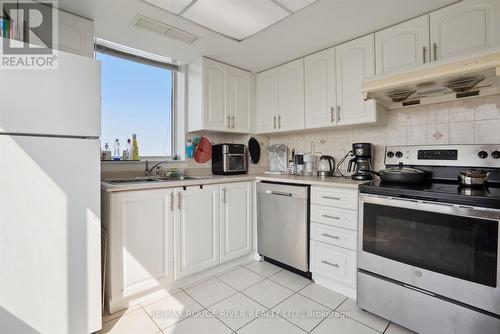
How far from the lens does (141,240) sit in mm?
1739

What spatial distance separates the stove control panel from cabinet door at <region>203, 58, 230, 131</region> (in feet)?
5.41

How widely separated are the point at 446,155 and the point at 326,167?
96cm

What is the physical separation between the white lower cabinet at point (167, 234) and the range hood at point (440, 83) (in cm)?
145

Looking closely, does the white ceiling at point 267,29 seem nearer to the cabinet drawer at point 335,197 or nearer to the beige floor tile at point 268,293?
the cabinet drawer at point 335,197

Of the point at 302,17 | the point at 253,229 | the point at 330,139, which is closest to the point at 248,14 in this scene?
the point at 302,17

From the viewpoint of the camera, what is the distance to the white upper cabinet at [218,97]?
2514 millimetres

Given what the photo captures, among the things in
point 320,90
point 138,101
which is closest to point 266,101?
point 320,90

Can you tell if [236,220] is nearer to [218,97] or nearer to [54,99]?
[218,97]

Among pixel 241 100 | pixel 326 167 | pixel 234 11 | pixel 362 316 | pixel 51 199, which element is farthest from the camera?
pixel 241 100

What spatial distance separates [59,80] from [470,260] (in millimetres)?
2323

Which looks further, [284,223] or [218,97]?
[218,97]

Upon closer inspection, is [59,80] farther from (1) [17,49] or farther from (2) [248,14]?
(2) [248,14]

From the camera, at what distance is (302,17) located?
1.82 m

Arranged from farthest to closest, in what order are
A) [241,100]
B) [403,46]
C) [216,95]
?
1. [241,100]
2. [216,95]
3. [403,46]
